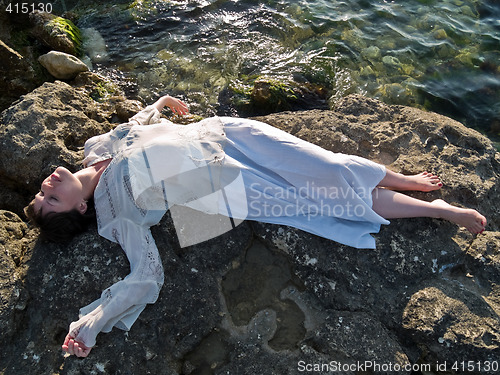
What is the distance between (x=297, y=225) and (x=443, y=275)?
1.28 m

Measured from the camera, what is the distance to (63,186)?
3342 millimetres

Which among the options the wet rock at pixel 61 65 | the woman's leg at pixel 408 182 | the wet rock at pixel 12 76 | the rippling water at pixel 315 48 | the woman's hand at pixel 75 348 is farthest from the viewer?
the rippling water at pixel 315 48

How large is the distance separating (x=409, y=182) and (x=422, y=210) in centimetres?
31

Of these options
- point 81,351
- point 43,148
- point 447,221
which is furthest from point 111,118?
point 447,221

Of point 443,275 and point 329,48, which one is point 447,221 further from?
point 329,48

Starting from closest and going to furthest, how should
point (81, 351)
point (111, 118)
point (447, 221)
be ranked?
point (81, 351), point (447, 221), point (111, 118)

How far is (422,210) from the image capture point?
3.48m

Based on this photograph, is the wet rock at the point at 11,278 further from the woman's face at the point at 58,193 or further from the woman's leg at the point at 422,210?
the woman's leg at the point at 422,210

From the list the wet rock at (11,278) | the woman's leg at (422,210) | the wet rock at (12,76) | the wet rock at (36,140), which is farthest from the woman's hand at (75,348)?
the wet rock at (12,76)

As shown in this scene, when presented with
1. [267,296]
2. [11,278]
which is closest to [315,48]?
[267,296]

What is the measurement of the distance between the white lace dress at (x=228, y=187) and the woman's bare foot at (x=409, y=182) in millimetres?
155

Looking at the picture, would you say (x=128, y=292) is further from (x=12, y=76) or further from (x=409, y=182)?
(x=12, y=76)

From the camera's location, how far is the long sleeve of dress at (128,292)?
9.62 ft

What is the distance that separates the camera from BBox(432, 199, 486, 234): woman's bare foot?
347 centimetres
